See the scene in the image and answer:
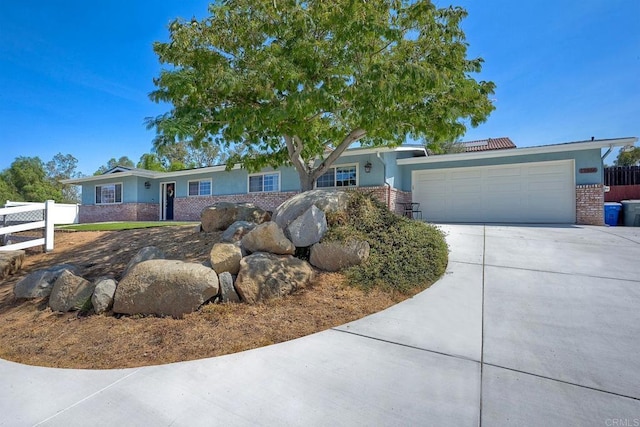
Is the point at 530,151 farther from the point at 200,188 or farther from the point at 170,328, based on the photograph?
the point at 200,188

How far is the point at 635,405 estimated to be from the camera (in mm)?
2027

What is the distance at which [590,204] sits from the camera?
1064cm

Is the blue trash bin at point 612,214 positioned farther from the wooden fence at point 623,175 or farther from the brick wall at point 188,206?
the brick wall at point 188,206

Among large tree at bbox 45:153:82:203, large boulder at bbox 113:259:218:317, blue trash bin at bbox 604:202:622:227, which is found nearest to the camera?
large boulder at bbox 113:259:218:317

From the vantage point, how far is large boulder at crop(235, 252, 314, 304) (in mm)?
4031

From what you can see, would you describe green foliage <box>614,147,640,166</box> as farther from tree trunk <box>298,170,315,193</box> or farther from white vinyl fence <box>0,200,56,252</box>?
white vinyl fence <box>0,200,56,252</box>

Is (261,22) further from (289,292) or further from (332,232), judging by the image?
(289,292)

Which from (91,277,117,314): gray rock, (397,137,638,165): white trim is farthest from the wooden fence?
(91,277,117,314): gray rock

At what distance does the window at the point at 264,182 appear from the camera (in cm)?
1559

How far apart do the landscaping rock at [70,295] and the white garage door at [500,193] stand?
40.6 feet

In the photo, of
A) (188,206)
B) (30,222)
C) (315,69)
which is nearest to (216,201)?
(188,206)

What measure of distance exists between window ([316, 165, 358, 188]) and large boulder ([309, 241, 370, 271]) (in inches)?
355

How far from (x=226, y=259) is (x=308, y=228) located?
1.45 m

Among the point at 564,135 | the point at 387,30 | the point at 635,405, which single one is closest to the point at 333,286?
the point at 635,405
